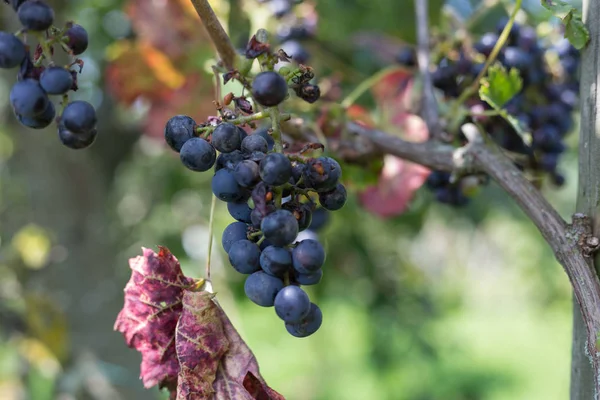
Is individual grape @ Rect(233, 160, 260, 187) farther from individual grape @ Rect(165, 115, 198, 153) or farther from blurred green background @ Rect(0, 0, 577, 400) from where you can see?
blurred green background @ Rect(0, 0, 577, 400)

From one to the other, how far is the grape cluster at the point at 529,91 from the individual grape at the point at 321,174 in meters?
0.70

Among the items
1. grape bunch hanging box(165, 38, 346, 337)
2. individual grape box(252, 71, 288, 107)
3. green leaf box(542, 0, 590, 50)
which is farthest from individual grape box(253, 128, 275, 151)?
green leaf box(542, 0, 590, 50)

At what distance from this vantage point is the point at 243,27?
177 centimetres

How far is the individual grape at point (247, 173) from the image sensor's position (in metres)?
0.71

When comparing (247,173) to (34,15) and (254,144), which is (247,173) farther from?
(34,15)

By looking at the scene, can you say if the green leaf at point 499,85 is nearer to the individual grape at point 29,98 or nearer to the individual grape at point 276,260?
the individual grape at point 276,260

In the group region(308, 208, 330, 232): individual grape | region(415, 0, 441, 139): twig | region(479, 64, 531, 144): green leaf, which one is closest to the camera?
region(479, 64, 531, 144): green leaf

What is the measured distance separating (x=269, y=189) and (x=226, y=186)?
0.20 ft

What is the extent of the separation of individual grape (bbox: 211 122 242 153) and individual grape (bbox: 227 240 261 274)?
0.12 m

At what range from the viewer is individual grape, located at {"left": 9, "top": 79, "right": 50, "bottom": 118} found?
2.26ft

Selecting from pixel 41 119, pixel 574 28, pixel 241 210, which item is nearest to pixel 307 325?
pixel 241 210

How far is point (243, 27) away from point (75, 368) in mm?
1606

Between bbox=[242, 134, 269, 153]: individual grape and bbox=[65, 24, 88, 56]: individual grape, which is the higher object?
bbox=[65, 24, 88, 56]: individual grape

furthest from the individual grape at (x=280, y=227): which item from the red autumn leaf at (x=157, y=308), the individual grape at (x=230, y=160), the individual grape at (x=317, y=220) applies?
the individual grape at (x=317, y=220)
